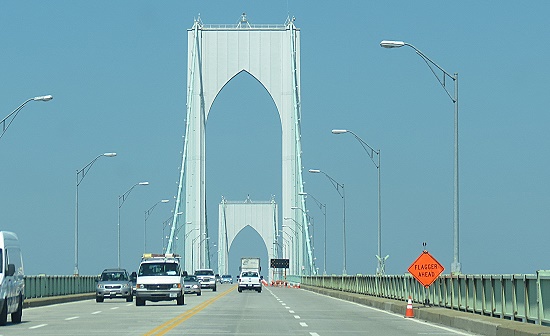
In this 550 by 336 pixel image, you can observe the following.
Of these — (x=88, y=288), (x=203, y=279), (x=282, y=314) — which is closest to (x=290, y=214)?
(x=203, y=279)

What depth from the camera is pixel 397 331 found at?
26.0m

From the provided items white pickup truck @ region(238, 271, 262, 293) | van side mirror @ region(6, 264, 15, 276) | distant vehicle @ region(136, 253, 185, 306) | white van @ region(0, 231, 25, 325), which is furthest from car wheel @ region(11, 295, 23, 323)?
white pickup truck @ region(238, 271, 262, 293)

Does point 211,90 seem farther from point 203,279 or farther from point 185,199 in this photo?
point 203,279

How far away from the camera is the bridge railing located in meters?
23.7

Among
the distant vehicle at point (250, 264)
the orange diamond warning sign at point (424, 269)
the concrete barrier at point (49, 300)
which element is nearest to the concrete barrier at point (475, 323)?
the orange diamond warning sign at point (424, 269)

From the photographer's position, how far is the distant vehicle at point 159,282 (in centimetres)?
4512

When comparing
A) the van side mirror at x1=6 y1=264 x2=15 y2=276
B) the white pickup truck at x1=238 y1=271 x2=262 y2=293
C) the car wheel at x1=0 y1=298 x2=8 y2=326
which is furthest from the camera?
the white pickup truck at x1=238 y1=271 x2=262 y2=293

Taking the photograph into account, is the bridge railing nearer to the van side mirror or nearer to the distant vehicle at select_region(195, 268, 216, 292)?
the van side mirror

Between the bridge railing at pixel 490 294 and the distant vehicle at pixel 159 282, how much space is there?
8.42 m

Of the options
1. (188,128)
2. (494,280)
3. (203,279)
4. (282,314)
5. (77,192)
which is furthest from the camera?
(188,128)

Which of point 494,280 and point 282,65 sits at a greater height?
point 282,65

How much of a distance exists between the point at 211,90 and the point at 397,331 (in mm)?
102168

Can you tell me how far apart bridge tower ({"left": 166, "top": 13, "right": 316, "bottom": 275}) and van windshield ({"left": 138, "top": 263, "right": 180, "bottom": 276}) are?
6679cm

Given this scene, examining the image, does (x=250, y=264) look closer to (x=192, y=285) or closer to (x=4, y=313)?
(x=192, y=285)
